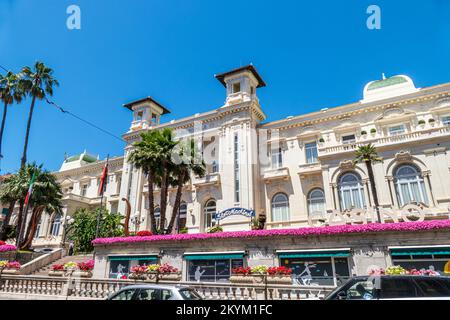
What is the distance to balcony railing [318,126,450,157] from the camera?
2197 centimetres

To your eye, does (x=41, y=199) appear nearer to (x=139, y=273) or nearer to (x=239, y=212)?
(x=139, y=273)

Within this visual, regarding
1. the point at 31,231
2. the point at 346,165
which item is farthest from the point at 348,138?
the point at 31,231

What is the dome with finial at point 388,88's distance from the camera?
28203 millimetres

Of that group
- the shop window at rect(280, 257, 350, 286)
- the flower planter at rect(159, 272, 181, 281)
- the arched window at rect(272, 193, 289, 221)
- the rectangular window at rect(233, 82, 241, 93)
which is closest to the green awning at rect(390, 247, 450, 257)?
the shop window at rect(280, 257, 350, 286)

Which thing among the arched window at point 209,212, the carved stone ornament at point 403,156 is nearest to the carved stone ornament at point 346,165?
the carved stone ornament at point 403,156

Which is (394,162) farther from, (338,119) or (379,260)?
(379,260)

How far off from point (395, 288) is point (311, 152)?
23858 millimetres

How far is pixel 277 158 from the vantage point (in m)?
31.0

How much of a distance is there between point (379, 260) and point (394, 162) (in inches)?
453

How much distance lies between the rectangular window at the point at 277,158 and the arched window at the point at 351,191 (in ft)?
23.8

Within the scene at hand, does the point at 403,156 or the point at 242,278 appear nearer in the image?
the point at 242,278

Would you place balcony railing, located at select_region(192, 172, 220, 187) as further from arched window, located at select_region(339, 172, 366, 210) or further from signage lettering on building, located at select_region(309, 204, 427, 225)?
signage lettering on building, located at select_region(309, 204, 427, 225)

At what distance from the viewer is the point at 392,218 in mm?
18344
